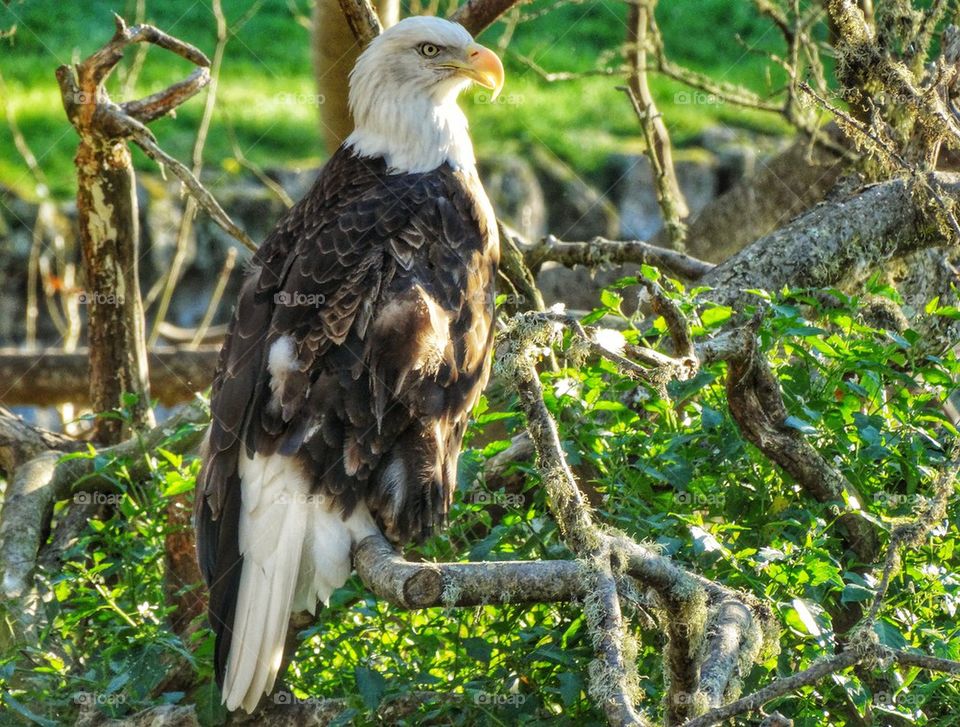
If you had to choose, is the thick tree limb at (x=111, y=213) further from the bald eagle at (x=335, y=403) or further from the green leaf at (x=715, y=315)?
the green leaf at (x=715, y=315)

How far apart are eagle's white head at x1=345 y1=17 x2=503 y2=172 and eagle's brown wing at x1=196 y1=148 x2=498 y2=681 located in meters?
0.37

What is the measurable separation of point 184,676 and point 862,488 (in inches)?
70.5

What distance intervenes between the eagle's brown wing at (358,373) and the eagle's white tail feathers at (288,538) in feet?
0.10

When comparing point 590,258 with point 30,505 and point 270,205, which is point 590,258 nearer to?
point 30,505

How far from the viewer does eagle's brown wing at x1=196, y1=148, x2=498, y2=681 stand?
10.5 ft

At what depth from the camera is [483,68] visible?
385 cm

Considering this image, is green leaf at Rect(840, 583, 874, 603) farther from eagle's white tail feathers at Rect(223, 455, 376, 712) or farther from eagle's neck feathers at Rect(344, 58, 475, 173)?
eagle's neck feathers at Rect(344, 58, 475, 173)

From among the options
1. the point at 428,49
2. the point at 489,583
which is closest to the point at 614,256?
the point at 428,49

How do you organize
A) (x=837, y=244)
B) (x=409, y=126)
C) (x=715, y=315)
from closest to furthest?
(x=715, y=315), (x=409, y=126), (x=837, y=244)

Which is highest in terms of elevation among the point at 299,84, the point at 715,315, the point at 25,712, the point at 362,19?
the point at 299,84

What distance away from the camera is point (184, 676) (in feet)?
10.8

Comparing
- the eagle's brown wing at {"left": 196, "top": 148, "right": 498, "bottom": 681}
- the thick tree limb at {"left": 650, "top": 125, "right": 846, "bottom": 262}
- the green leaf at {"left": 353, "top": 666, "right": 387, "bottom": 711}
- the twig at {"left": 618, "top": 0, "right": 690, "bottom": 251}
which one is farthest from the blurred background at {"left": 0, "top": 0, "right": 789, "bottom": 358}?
the green leaf at {"left": 353, "top": 666, "right": 387, "bottom": 711}

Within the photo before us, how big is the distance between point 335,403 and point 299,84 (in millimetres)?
8461

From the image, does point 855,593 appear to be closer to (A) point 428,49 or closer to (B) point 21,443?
(A) point 428,49
